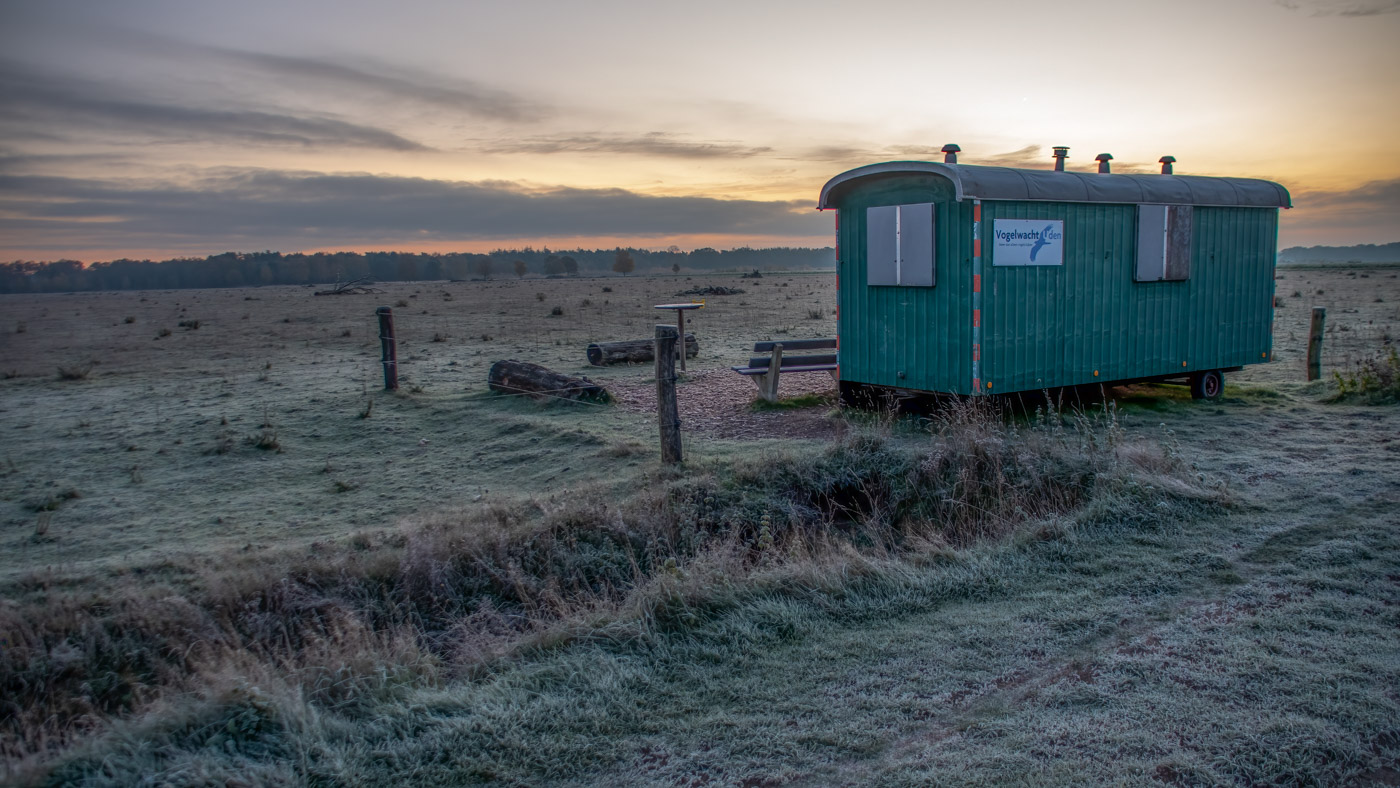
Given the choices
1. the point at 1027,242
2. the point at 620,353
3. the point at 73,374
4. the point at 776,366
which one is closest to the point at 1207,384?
the point at 1027,242

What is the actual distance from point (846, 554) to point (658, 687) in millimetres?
2046

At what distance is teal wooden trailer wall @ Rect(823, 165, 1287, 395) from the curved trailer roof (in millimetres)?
102

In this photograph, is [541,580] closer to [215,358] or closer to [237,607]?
[237,607]

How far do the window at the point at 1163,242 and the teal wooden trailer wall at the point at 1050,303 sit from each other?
13 centimetres

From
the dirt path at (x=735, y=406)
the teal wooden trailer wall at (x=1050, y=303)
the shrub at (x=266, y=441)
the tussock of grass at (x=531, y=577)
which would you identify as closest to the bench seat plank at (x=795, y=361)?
the dirt path at (x=735, y=406)

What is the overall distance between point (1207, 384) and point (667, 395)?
8731 millimetres

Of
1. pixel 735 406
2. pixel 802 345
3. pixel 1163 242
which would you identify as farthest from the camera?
pixel 802 345

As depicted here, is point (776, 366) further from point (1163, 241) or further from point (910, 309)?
point (1163, 241)

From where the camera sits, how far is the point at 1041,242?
404 inches

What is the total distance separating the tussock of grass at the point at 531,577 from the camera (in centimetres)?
450

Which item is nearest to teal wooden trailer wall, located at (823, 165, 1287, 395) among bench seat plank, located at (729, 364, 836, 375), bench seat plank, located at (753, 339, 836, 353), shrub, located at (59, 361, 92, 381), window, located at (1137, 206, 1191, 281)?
window, located at (1137, 206, 1191, 281)

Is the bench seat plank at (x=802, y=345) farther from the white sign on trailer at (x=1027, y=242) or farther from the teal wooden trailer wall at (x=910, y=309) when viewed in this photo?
the white sign on trailer at (x=1027, y=242)

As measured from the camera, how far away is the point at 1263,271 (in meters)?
12.4

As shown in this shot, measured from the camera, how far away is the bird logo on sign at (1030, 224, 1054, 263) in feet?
33.5
